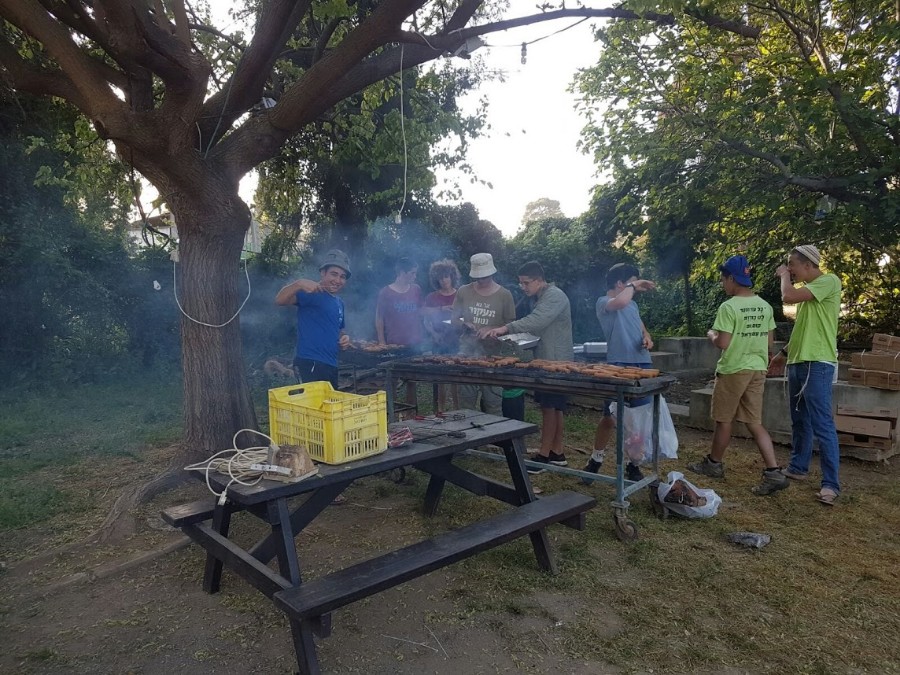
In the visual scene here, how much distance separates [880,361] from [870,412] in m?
0.64

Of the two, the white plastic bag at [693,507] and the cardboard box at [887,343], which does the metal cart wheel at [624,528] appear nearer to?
the white plastic bag at [693,507]

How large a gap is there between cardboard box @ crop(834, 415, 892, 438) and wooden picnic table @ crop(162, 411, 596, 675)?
3999 mm

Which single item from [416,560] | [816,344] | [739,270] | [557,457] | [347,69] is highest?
[347,69]

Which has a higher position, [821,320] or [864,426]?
[821,320]

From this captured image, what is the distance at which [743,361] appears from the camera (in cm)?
493

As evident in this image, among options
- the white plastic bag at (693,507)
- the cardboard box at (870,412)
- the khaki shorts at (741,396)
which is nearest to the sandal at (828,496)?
the khaki shorts at (741,396)

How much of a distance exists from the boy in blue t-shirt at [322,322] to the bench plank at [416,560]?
8.02ft

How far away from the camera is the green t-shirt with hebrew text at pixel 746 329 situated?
488 centimetres

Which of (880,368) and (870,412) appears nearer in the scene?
(870,412)

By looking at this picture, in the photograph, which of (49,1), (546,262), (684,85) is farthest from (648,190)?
(49,1)

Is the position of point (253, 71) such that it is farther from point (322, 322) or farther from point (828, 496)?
point (828, 496)

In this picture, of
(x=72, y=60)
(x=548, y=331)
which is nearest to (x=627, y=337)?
(x=548, y=331)

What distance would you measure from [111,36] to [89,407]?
657 centimetres

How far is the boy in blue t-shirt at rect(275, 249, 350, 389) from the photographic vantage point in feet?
16.6
